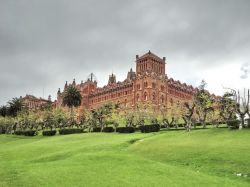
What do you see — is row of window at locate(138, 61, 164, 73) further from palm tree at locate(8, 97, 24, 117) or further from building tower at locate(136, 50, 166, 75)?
palm tree at locate(8, 97, 24, 117)

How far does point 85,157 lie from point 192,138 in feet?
55.9

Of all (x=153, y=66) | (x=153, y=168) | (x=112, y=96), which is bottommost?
(x=153, y=168)

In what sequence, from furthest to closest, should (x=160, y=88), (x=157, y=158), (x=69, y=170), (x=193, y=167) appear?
(x=160, y=88)
(x=157, y=158)
(x=193, y=167)
(x=69, y=170)

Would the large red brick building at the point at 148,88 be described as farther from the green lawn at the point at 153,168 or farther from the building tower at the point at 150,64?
the green lawn at the point at 153,168

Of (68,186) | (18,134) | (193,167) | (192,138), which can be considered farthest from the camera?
(18,134)

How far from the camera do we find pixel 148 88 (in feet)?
404

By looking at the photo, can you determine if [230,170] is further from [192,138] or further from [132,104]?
[132,104]

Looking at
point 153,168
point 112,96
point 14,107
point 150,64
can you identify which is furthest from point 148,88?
point 153,168

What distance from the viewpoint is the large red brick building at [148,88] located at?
408 ft

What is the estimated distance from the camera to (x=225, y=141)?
40156mm

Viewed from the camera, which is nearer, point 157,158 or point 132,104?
point 157,158

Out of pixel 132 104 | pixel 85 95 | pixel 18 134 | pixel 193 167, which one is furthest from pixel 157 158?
pixel 85 95

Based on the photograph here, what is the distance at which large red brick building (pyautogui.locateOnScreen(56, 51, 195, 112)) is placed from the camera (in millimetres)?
124250

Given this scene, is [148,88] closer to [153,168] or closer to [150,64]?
[150,64]
